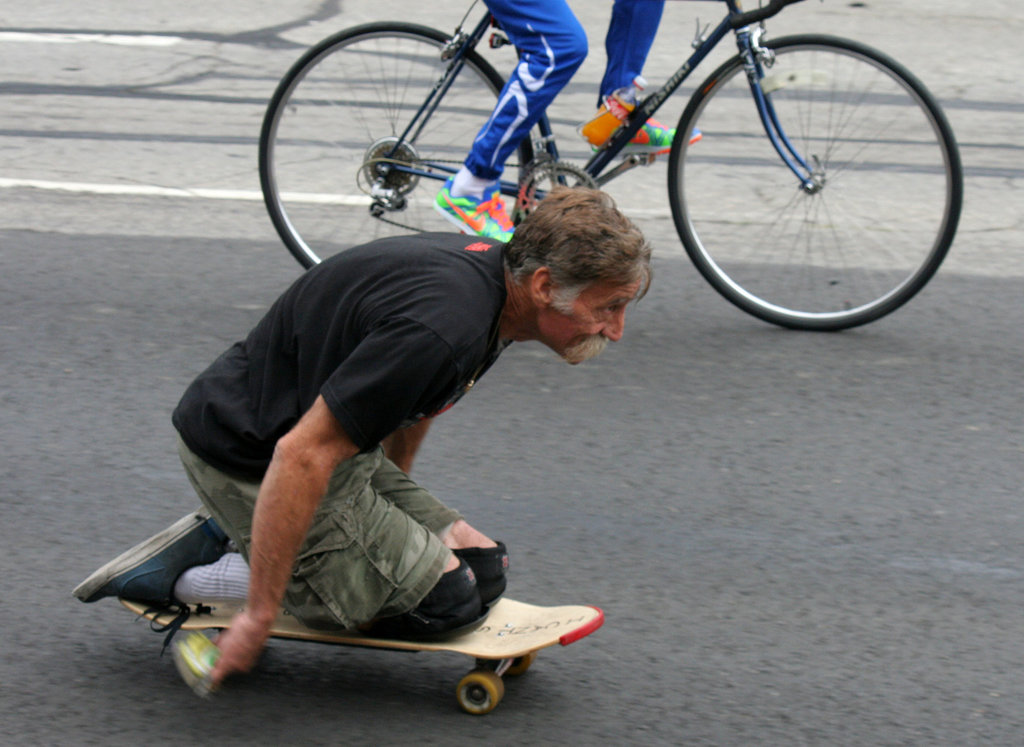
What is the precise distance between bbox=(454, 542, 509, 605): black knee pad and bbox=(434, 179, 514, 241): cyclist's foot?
2.02 metres

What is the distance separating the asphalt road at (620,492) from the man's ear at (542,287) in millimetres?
895

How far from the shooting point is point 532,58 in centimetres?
468

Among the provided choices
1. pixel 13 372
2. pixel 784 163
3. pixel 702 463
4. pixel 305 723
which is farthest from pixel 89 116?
pixel 305 723

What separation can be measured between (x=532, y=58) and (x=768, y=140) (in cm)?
114

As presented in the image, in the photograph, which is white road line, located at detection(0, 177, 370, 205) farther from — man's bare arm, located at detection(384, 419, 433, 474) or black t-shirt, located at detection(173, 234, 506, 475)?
black t-shirt, located at detection(173, 234, 506, 475)

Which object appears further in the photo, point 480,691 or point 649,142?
point 649,142

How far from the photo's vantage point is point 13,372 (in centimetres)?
445

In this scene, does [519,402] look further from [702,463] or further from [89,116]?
[89,116]

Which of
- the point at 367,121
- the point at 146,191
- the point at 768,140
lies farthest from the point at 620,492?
the point at 146,191

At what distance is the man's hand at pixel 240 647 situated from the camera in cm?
260

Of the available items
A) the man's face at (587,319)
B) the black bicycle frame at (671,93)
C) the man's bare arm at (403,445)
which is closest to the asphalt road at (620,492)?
the man's bare arm at (403,445)

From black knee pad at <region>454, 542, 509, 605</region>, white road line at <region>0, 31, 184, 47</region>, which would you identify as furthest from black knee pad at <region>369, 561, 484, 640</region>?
white road line at <region>0, 31, 184, 47</region>

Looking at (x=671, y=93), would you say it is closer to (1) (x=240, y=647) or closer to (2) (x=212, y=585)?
(2) (x=212, y=585)

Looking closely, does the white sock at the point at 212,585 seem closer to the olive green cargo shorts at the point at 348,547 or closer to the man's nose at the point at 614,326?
the olive green cargo shorts at the point at 348,547
